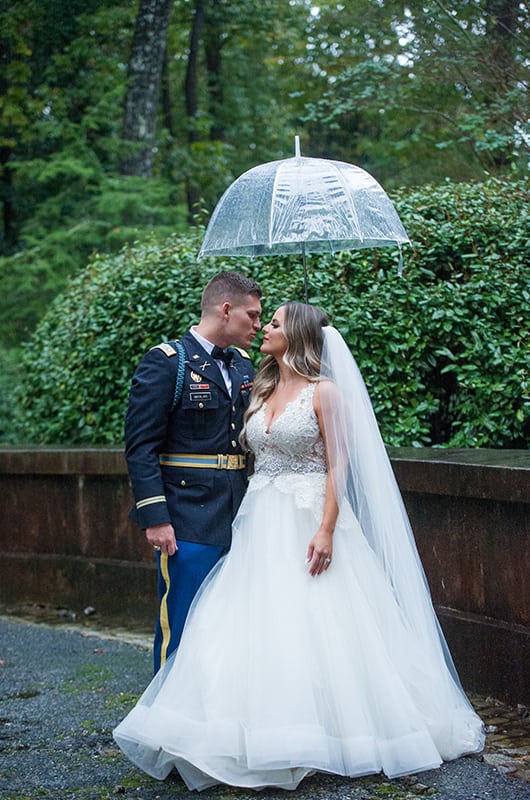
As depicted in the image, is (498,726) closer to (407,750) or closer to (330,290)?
(407,750)

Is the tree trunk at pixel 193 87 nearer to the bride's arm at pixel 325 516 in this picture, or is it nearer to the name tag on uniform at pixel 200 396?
the name tag on uniform at pixel 200 396

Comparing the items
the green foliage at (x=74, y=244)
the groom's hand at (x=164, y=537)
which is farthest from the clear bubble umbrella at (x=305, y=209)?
the green foliage at (x=74, y=244)

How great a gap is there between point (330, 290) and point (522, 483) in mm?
2606

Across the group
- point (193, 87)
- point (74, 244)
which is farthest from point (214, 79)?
point (74, 244)

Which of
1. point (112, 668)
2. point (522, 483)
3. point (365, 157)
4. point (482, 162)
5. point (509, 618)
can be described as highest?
point (365, 157)

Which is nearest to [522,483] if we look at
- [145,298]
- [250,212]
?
[250,212]

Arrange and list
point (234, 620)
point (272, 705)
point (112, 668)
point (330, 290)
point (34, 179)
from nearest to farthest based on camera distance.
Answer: point (272, 705) < point (234, 620) < point (112, 668) < point (330, 290) < point (34, 179)

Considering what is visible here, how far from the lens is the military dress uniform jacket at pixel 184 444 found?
15.2ft

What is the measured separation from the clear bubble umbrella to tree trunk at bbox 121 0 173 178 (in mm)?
10027

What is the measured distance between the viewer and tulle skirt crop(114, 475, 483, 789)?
4160 millimetres

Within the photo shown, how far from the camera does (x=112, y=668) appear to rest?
20.9 ft

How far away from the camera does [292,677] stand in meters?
4.24

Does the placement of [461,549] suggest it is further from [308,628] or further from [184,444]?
[184,444]

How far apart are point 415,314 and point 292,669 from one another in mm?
3219
